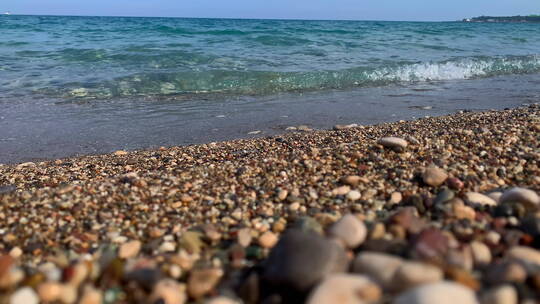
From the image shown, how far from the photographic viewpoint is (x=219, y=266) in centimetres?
168

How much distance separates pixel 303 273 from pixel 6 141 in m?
5.14

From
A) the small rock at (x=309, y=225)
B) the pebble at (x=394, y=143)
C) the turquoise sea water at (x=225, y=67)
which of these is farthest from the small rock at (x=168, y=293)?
the turquoise sea water at (x=225, y=67)

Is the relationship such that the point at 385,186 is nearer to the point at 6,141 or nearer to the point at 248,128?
the point at 248,128

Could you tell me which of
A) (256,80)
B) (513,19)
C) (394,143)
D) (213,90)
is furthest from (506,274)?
(513,19)

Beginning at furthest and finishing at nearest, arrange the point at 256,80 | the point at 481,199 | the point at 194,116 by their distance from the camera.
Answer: the point at 256,80
the point at 194,116
the point at 481,199

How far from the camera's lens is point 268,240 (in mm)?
1895

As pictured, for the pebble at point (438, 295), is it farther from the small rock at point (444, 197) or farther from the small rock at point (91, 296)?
the small rock at point (444, 197)

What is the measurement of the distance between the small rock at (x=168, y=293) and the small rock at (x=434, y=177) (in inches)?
71.5

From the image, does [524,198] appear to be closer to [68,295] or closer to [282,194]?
[282,194]

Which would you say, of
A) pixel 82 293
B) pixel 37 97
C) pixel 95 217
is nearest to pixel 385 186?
pixel 95 217

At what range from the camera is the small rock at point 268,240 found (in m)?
1.87

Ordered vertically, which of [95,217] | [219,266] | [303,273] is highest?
[303,273]

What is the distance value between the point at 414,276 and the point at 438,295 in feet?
0.47

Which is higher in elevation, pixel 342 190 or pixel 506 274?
pixel 506 274
